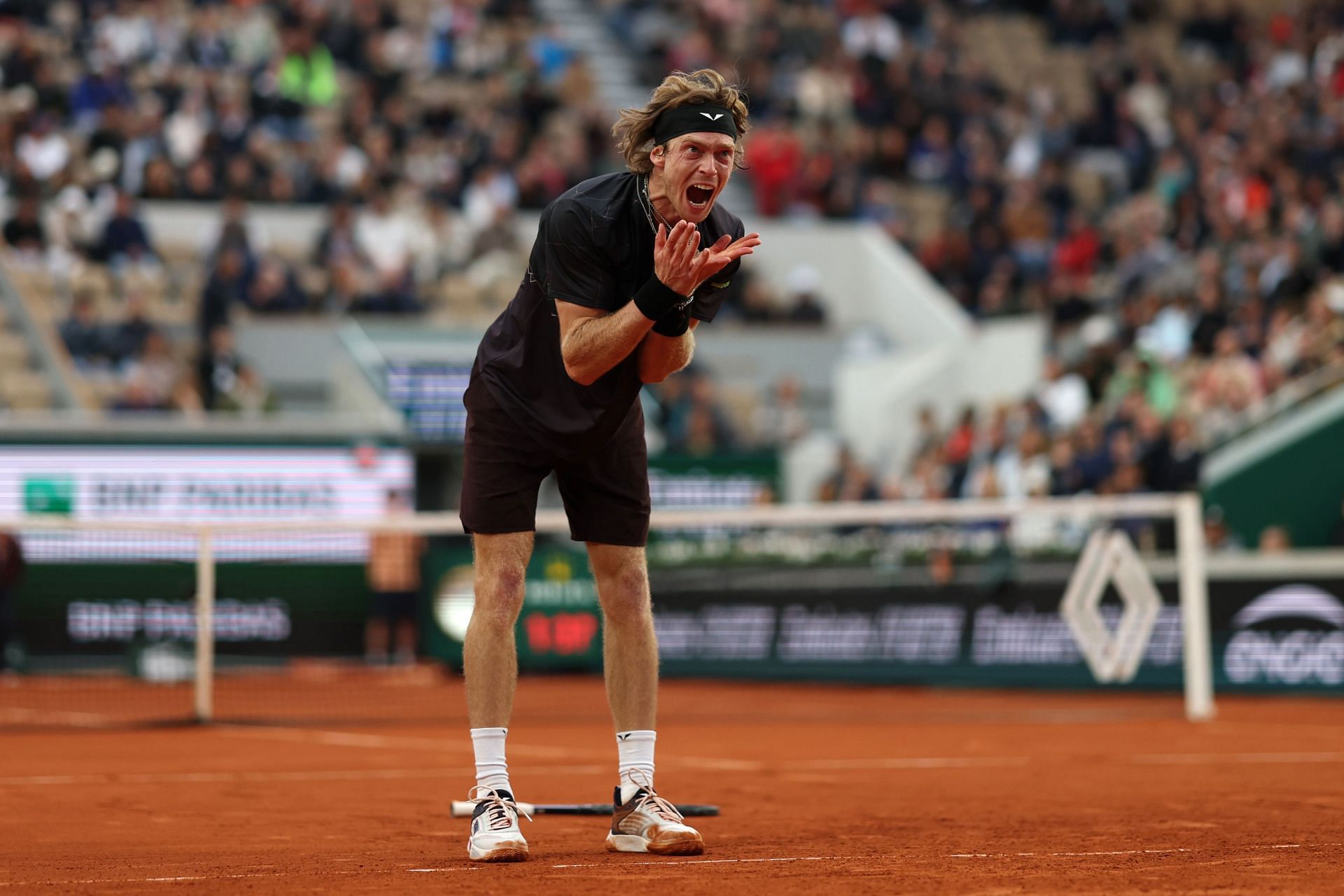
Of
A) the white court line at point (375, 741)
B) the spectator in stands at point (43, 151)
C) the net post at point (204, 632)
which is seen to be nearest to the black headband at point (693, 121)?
the white court line at point (375, 741)

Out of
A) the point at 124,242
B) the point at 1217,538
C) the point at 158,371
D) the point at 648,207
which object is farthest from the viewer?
the point at 124,242

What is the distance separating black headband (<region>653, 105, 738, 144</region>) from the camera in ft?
19.0

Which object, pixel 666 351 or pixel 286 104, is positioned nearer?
pixel 666 351

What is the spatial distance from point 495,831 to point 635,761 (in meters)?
0.58

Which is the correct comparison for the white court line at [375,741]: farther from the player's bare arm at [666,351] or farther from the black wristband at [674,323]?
the black wristband at [674,323]

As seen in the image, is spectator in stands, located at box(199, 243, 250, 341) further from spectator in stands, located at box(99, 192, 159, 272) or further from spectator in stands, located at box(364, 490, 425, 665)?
spectator in stands, located at box(364, 490, 425, 665)

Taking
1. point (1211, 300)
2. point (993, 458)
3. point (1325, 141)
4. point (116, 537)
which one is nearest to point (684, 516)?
point (116, 537)

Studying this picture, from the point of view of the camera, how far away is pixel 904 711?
46.3 feet

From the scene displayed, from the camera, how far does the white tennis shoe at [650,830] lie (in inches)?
228

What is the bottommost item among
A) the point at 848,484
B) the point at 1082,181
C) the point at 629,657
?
the point at 629,657

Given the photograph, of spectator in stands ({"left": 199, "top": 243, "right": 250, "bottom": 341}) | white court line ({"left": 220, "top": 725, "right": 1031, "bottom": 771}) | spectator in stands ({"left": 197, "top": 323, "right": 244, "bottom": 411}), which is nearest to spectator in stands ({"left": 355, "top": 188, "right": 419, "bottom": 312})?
spectator in stands ({"left": 199, "top": 243, "right": 250, "bottom": 341})

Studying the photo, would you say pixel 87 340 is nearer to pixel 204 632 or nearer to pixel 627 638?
pixel 204 632

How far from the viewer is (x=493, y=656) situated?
6008mm

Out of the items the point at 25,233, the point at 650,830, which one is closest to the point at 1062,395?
the point at 25,233
